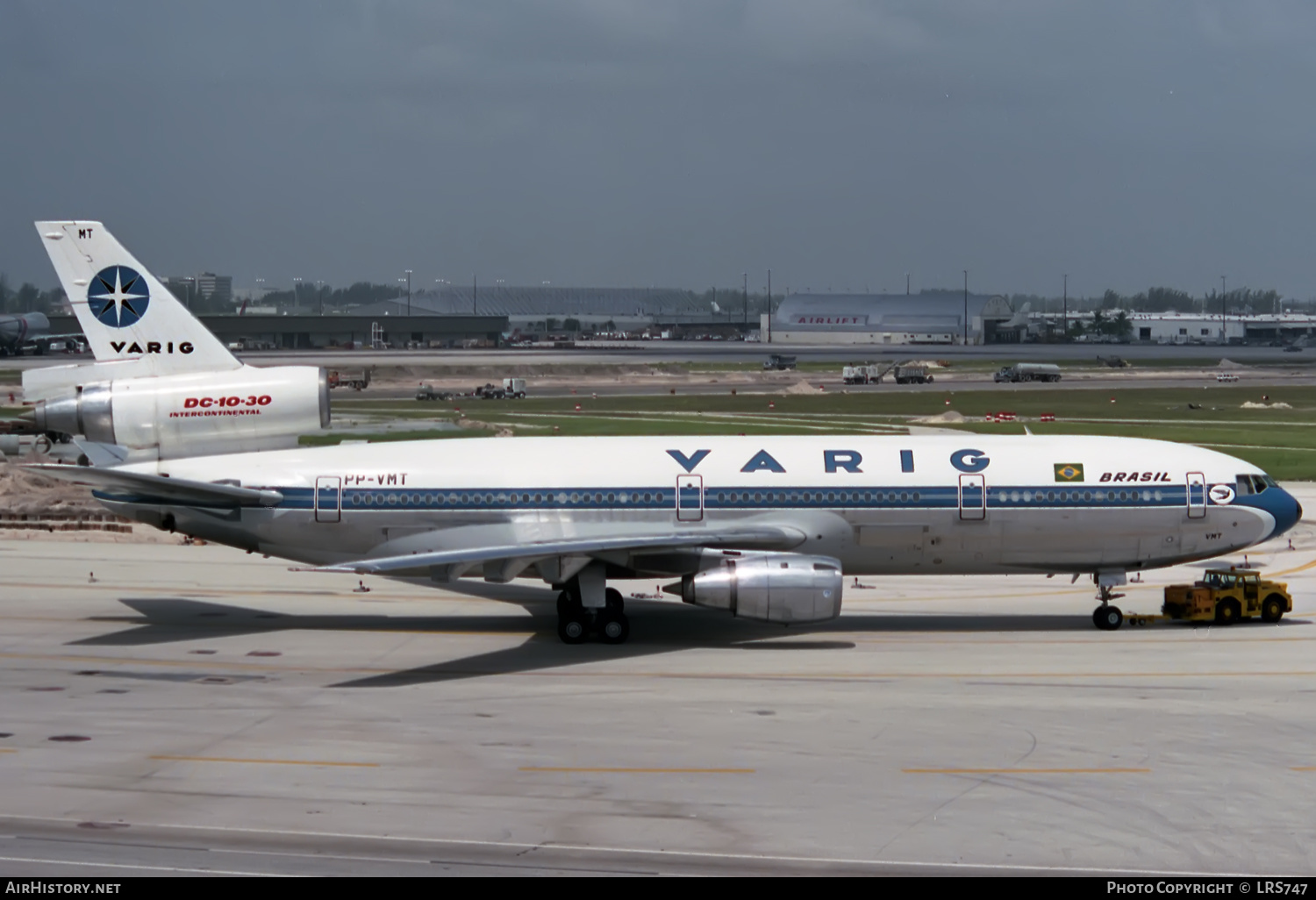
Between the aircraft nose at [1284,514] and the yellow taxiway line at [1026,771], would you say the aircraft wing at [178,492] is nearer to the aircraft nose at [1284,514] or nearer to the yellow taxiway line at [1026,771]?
the yellow taxiway line at [1026,771]

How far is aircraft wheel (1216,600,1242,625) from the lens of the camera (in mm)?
35719

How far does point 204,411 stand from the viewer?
34.5 metres

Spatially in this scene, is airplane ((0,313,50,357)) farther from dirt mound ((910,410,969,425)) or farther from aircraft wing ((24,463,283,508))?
aircraft wing ((24,463,283,508))

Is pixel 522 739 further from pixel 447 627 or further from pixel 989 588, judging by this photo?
pixel 989 588

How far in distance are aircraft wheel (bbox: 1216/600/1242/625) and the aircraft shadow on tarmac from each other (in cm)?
314

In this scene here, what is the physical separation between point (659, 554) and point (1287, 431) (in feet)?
201

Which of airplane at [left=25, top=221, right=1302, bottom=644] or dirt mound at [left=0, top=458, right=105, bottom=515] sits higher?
airplane at [left=25, top=221, right=1302, bottom=644]

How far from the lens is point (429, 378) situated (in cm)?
13388

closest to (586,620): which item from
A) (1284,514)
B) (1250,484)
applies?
(1250,484)

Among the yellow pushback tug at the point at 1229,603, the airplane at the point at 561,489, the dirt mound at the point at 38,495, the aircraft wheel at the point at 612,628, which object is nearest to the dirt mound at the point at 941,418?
the dirt mound at the point at 38,495

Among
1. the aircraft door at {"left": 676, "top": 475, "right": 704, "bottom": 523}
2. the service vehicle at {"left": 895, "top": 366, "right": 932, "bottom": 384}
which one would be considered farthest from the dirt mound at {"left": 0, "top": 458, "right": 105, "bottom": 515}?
→ the service vehicle at {"left": 895, "top": 366, "right": 932, "bottom": 384}

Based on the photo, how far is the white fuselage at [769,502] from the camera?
113 ft

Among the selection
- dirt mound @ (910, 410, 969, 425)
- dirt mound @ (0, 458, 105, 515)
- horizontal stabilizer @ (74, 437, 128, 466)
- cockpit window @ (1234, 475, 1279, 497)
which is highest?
horizontal stabilizer @ (74, 437, 128, 466)

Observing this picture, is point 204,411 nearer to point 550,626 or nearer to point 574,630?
point 550,626
